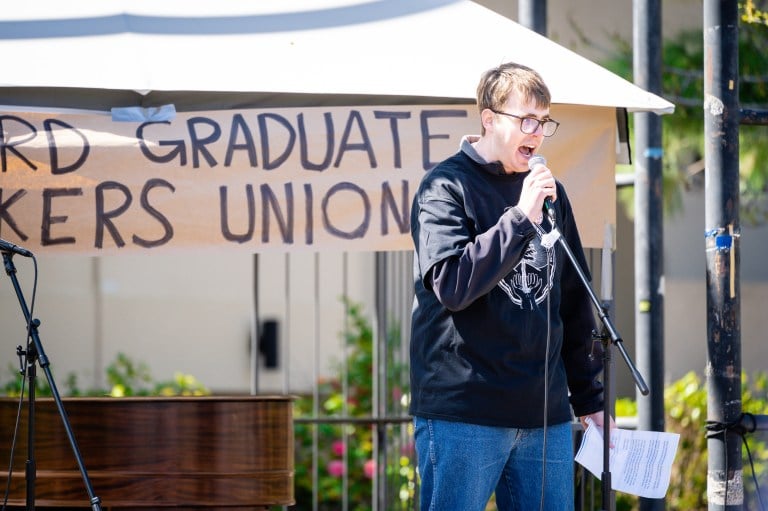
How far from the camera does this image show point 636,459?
3.48 meters

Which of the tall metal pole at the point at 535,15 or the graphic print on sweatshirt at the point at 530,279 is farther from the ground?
the tall metal pole at the point at 535,15

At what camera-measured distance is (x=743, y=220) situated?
7.93m

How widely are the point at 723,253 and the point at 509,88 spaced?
1530mm

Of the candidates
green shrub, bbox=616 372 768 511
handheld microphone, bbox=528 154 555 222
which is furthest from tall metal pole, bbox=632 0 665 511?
handheld microphone, bbox=528 154 555 222

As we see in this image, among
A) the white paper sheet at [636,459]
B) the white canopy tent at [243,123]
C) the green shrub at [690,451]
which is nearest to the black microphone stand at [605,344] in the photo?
the white paper sheet at [636,459]

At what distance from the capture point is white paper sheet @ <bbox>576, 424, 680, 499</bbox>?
3414 millimetres

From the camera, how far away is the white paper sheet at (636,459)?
134 inches

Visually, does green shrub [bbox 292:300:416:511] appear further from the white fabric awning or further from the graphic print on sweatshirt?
the graphic print on sweatshirt

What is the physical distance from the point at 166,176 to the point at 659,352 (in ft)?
7.83

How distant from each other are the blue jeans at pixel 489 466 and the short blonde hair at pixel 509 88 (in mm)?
964

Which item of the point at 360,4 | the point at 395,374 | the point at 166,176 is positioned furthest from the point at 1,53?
the point at 395,374

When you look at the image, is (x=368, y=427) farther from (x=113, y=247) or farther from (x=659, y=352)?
(x=113, y=247)

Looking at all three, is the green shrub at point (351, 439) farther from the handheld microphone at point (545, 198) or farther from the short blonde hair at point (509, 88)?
the handheld microphone at point (545, 198)

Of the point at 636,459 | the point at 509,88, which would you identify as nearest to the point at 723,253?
the point at 636,459
